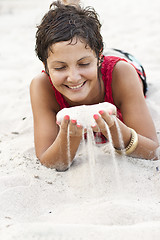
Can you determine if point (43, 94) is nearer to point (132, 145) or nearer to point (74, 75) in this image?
point (74, 75)

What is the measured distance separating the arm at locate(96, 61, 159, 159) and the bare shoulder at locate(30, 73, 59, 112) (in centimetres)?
54

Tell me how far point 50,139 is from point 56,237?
1119mm

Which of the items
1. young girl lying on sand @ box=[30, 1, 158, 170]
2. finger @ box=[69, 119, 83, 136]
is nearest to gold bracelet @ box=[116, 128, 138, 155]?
young girl lying on sand @ box=[30, 1, 158, 170]

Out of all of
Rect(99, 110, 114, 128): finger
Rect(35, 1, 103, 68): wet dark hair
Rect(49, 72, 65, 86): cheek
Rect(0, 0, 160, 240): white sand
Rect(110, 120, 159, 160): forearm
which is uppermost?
Rect(35, 1, 103, 68): wet dark hair

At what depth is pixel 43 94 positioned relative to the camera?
2.75 meters

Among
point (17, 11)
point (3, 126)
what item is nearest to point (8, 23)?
point (17, 11)

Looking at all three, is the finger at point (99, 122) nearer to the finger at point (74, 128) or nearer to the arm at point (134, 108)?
the finger at point (74, 128)

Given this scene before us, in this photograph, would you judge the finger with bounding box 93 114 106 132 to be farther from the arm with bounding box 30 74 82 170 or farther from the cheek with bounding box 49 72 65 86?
the cheek with bounding box 49 72 65 86

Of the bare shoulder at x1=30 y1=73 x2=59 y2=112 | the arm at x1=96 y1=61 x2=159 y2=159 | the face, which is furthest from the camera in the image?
the bare shoulder at x1=30 y1=73 x2=59 y2=112

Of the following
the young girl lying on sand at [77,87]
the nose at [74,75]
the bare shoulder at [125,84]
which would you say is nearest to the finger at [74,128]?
the young girl lying on sand at [77,87]

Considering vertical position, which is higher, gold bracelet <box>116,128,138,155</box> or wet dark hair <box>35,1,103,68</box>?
wet dark hair <box>35,1,103,68</box>

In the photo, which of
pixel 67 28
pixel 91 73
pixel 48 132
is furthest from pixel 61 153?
pixel 67 28

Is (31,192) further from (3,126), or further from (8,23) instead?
(8,23)

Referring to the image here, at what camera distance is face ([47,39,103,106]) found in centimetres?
215
